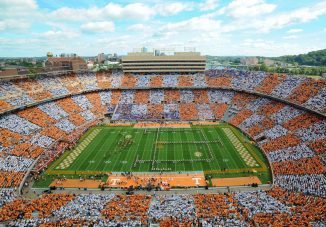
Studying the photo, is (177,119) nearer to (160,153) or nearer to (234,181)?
(160,153)

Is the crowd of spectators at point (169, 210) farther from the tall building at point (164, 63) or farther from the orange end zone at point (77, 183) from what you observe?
the tall building at point (164, 63)

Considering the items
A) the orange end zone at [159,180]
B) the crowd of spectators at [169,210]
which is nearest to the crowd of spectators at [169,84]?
the crowd of spectators at [169,210]

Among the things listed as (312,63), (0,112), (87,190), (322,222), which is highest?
(312,63)

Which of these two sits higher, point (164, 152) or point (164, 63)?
point (164, 63)

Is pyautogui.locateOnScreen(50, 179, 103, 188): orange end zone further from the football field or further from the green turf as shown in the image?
the football field

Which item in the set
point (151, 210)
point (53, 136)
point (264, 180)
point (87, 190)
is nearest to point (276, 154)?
point (264, 180)

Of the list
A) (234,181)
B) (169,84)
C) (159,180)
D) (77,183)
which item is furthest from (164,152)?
(169,84)

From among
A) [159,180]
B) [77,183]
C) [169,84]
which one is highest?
[169,84]

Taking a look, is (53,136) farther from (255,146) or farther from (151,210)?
(255,146)
